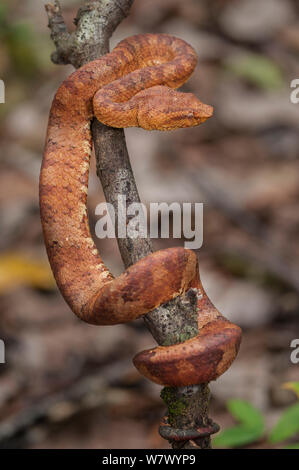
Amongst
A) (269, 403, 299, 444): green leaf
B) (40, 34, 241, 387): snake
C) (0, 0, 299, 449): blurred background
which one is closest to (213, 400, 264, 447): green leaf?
(269, 403, 299, 444): green leaf

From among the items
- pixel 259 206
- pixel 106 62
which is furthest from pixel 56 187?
pixel 259 206

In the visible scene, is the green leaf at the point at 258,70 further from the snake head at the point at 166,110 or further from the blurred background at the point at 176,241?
the snake head at the point at 166,110

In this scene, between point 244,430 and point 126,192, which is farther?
point 244,430

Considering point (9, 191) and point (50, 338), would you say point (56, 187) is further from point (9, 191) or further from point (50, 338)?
point (9, 191)

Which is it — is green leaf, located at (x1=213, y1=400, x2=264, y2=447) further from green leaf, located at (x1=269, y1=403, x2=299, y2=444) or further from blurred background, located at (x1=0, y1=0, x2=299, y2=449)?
blurred background, located at (x1=0, y1=0, x2=299, y2=449)

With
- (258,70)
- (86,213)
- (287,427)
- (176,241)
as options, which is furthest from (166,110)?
(258,70)

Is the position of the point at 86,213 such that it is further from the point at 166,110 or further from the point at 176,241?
the point at 176,241
